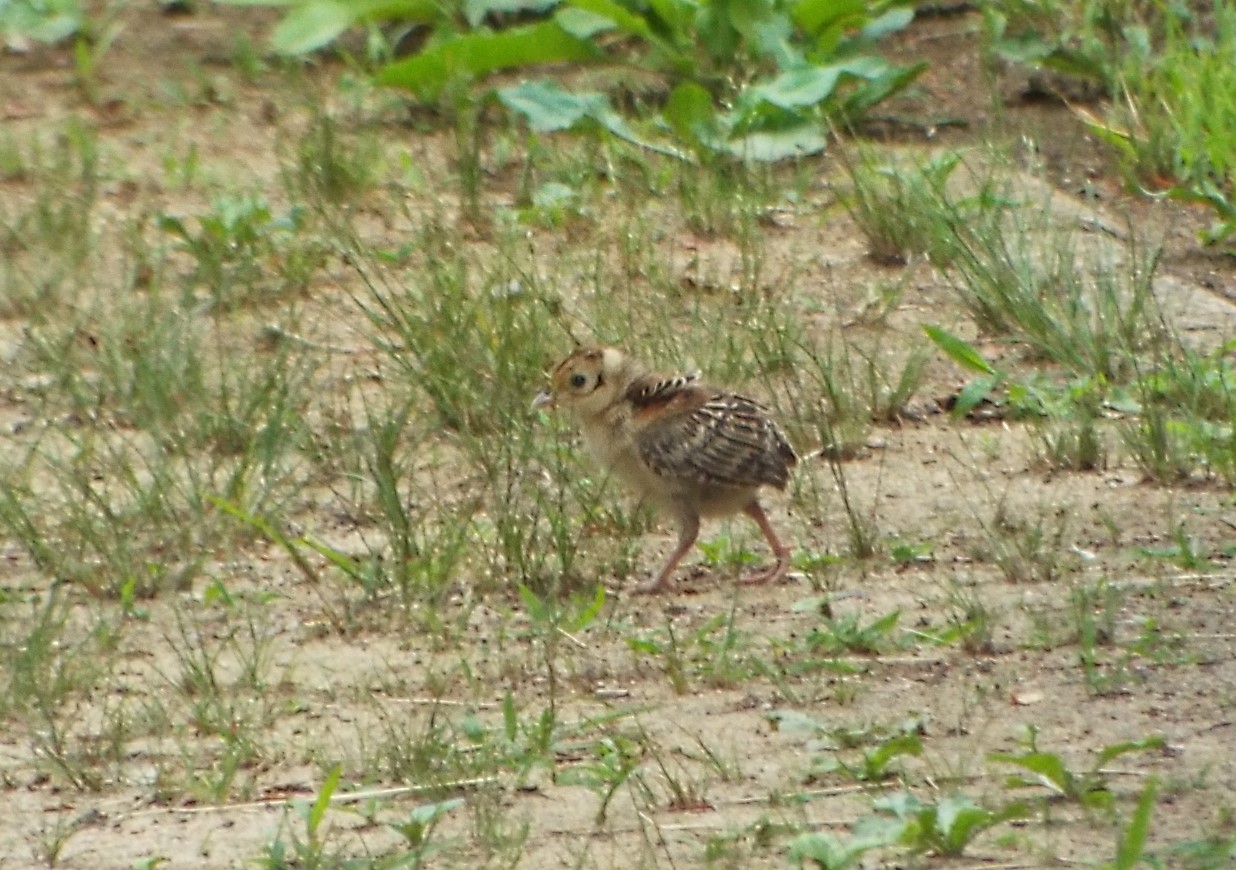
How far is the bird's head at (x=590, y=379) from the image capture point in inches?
248

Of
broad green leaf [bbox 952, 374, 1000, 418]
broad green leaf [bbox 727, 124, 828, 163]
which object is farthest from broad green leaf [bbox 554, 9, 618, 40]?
broad green leaf [bbox 952, 374, 1000, 418]

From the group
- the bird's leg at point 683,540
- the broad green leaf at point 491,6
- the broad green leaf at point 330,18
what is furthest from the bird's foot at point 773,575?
the broad green leaf at point 330,18

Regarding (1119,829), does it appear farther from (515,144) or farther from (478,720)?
(515,144)

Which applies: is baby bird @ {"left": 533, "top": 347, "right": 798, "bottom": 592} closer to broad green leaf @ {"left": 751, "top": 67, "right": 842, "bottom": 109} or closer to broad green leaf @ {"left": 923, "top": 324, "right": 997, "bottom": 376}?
broad green leaf @ {"left": 923, "top": 324, "right": 997, "bottom": 376}

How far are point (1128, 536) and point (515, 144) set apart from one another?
391 centimetres

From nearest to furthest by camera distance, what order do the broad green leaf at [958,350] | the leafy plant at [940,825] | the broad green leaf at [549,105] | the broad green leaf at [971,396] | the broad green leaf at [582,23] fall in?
the leafy plant at [940,825]
the broad green leaf at [971,396]
the broad green leaf at [958,350]
the broad green leaf at [549,105]
the broad green leaf at [582,23]

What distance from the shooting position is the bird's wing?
5.92 m

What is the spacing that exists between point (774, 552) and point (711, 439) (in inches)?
13.4

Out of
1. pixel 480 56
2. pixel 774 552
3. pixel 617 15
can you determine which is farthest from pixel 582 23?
pixel 774 552

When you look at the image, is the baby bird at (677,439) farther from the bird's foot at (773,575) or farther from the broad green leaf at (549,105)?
the broad green leaf at (549,105)

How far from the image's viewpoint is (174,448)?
6621mm

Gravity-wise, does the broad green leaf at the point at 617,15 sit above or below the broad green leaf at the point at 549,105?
above

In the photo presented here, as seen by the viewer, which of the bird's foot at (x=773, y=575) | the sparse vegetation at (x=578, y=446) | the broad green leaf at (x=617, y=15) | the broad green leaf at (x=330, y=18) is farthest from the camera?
the broad green leaf at (x=330, y=18)

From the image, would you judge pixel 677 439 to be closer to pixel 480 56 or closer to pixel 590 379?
pixel 590 379
